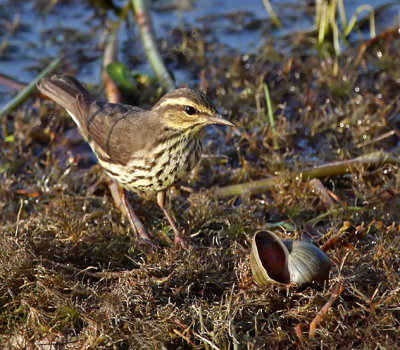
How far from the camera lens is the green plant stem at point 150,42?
24.7ft

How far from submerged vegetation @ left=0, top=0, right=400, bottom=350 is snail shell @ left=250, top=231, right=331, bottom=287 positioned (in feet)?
0.33

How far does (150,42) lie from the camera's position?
311 inches

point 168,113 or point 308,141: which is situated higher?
point 168,113

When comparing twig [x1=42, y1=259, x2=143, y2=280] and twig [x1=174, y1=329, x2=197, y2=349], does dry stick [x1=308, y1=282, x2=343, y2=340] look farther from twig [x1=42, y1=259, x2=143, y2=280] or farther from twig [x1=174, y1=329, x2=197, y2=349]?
twig [x1=42, y1=259, x2=143, y2=280]

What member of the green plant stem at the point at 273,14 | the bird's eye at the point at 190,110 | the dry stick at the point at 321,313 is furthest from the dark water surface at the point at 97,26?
the dry stick at the point at 321,313

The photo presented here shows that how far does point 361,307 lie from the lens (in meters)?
4.42

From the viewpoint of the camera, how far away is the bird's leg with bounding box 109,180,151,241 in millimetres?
5457

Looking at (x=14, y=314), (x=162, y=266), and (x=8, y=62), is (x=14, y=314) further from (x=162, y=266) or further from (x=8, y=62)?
(x=8, y=62)

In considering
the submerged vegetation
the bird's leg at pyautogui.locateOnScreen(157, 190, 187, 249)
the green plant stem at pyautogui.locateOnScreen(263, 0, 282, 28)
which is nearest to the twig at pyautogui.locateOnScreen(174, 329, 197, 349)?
the submerged vegetation

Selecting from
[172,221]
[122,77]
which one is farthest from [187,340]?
[122,77]

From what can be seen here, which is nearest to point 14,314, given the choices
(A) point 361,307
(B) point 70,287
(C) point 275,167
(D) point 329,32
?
(B) point 70,287

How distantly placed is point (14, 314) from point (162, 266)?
3.27 feet

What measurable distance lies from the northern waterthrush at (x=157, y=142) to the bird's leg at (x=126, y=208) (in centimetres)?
1

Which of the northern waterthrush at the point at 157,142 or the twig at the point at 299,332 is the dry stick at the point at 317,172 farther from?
the twig at the point at 299,332
